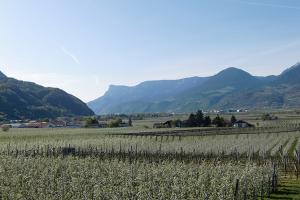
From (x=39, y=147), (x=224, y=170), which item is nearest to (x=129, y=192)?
(x=224, y=170)

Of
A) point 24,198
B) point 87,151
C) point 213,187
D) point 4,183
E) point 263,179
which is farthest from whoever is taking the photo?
point 87,151

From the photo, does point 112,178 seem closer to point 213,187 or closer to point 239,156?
point 213,187

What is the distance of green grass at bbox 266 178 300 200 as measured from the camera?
28.3 metres

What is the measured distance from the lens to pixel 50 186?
79.3 feet

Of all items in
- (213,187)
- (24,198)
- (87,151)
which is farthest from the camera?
(87,151)

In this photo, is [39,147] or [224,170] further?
[39,147]

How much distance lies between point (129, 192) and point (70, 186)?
368cm

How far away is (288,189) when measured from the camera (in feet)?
102

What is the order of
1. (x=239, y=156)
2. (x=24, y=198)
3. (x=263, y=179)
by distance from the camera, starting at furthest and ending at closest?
(x=239, y=156)
(x=263, y=179)
(x=24, y=198)

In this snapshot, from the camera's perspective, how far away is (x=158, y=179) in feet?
84.8

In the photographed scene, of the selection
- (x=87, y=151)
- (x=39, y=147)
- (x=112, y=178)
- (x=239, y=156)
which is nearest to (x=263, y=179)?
(x=112, y=178)

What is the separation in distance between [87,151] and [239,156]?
1665cm

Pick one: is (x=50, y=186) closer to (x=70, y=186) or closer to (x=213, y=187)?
(x=70, y=186)

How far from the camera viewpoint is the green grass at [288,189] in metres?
28.3
